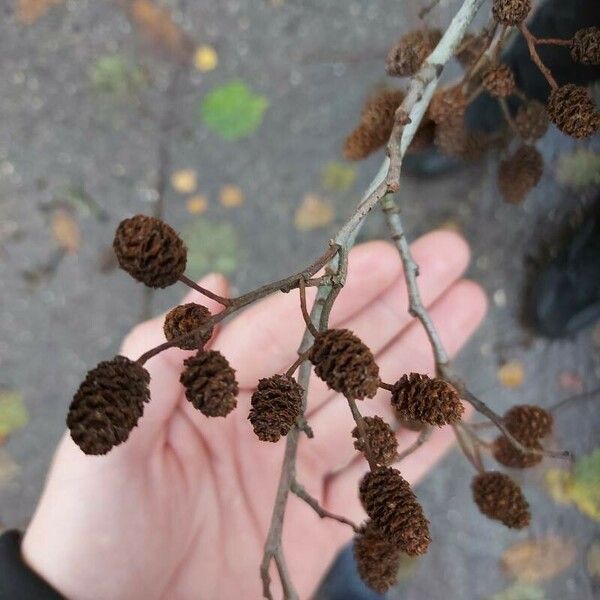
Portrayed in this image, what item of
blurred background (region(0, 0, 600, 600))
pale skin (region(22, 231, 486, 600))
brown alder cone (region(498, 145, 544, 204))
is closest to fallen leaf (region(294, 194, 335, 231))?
blurred background (region(0, 0, 600, 600))

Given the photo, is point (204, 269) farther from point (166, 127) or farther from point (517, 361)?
point (517, 361)

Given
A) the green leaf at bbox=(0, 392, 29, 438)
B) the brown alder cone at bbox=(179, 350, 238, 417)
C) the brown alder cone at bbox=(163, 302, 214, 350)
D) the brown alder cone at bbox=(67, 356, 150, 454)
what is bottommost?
the brown alder cone at bbox=(179, 350, 238, 417)

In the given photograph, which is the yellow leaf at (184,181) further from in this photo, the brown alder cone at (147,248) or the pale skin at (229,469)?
the brown alder cone at (147,248)

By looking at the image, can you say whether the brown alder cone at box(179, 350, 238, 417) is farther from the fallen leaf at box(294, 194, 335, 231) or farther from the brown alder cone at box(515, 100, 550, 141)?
the fallen leaf at box(294, 194, 335, 231)

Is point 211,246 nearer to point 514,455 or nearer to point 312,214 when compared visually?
point 312,214

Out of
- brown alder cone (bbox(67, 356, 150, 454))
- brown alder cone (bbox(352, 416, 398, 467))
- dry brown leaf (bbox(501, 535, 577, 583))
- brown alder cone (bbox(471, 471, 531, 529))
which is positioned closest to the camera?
brown alder cone (bbox(67, 356, 150, 454))

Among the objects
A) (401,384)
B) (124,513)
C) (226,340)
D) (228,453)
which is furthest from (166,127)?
(401,384)
